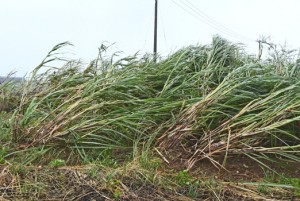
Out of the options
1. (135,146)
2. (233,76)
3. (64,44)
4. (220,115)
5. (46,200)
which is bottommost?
(46,200)

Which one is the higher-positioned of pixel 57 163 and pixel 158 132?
pixel 158 132

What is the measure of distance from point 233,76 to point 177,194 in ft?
4.49

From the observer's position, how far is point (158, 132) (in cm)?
306

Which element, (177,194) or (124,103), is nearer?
(177,194)

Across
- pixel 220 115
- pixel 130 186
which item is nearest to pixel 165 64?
pixel 220 115

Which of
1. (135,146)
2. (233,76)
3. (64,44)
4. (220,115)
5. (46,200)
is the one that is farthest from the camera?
(64,44)

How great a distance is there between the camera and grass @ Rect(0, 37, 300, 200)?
2455mm

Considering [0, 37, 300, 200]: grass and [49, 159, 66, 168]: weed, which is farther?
[49, 159, 66, 168]: weed

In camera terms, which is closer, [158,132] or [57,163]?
[57,163]

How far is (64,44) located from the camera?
3.82 meters

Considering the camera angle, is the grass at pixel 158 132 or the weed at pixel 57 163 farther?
the weed at pixel 57 163

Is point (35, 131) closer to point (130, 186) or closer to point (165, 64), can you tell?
point (130, 186)

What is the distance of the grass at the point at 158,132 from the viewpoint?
2.46m

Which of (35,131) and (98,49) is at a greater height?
(98,49)
